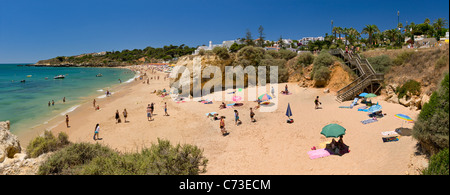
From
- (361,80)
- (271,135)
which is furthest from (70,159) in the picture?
(361,80)

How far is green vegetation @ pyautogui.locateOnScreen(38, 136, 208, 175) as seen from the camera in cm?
616

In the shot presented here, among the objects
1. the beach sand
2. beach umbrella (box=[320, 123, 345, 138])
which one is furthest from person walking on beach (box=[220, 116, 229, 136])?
beach umbrella (box=[320, 123, 345, 138])

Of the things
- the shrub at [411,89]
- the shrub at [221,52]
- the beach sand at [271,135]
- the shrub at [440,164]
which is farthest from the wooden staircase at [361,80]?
the shrub at [221,52]

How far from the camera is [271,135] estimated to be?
11.5 meters

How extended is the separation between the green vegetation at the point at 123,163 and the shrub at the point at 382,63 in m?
19.5

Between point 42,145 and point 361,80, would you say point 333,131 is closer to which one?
point 42,145

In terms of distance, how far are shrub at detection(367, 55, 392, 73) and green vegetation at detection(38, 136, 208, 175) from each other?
63.9ft

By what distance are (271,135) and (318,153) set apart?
3216 millimetres

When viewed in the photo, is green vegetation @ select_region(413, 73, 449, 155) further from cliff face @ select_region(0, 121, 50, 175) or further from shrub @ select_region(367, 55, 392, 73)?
shrub @ select_region(367, 55, 392, 73)

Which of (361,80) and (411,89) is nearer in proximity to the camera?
(411,89)

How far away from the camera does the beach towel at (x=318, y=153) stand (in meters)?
8.28
